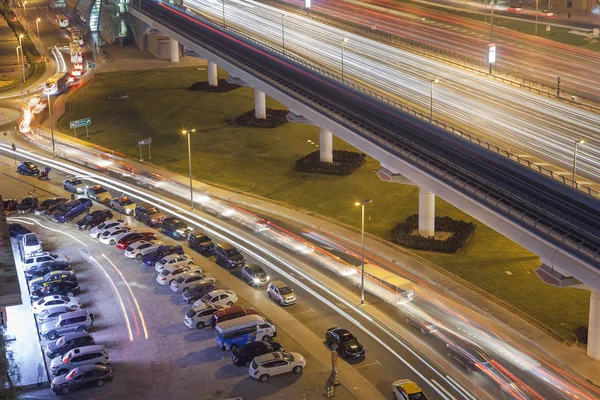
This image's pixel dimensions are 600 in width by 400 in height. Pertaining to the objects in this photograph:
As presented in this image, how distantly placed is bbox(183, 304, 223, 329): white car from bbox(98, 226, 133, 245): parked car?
1580cm

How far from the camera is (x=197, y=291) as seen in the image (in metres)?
57.5

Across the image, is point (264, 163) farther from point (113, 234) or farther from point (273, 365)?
point (273, 365)

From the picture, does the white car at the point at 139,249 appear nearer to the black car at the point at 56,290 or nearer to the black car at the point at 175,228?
the black car at the point at 175,228

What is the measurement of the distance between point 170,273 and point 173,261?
5.67 ft

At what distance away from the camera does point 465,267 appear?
62438mm

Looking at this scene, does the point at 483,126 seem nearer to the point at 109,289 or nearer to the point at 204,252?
the point at 204,252

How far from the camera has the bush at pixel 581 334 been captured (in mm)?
Result: 51156

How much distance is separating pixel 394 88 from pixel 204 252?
33.0 m

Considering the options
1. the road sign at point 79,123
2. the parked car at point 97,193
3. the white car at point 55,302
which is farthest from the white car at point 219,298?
the road sign at point 79,123

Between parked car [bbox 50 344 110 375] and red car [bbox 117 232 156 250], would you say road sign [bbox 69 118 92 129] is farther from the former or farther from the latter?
parked car [bbox 50 344 110 375]

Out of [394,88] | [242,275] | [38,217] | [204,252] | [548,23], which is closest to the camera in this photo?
[242,275]

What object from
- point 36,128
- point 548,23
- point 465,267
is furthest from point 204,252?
point 548,23

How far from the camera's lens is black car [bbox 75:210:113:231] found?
71.3 m

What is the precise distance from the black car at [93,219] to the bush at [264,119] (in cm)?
3280
